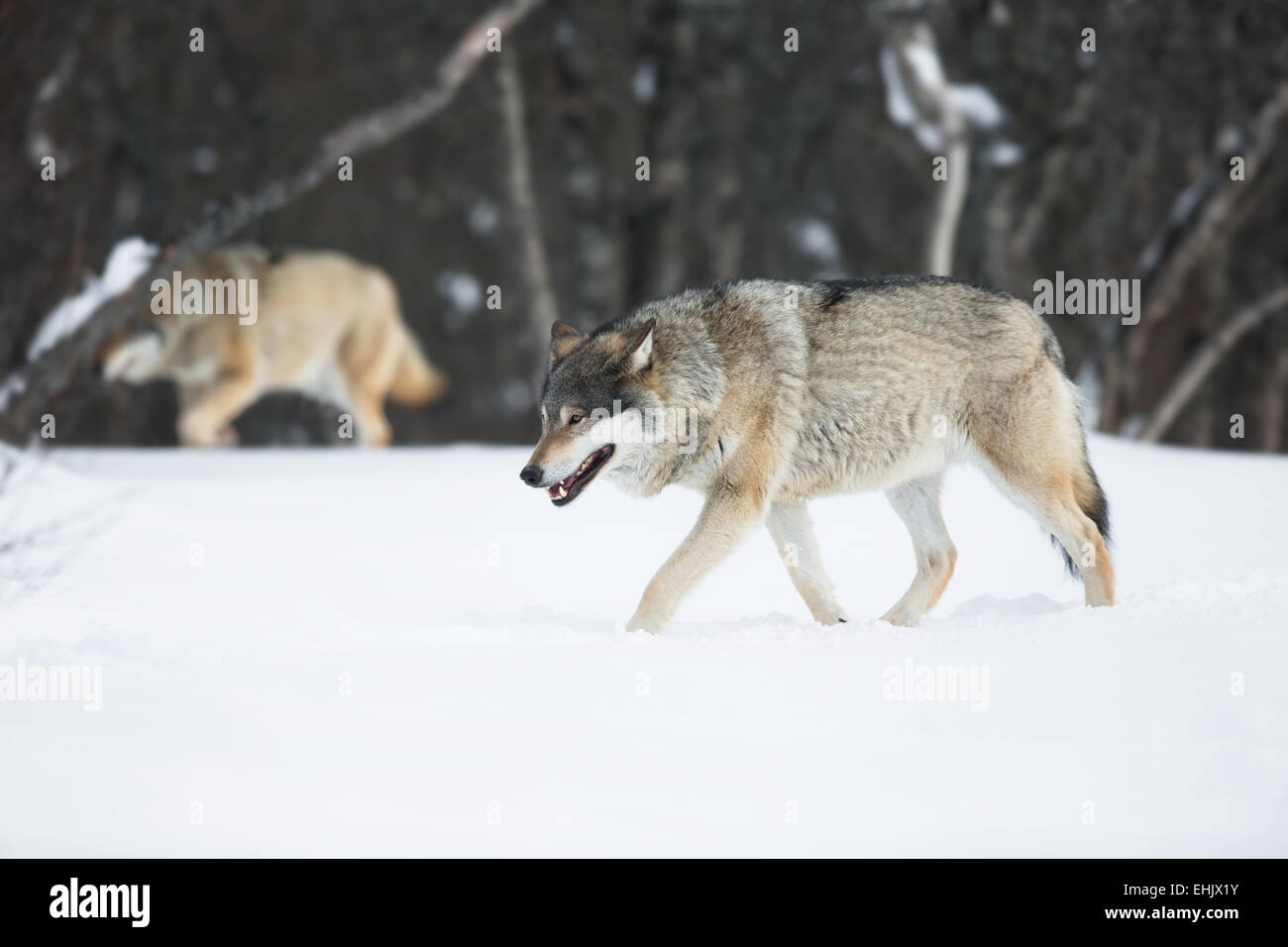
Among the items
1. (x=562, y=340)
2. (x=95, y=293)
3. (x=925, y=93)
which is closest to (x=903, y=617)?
(x=562, y=340)

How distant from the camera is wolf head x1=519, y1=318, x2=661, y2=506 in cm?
636

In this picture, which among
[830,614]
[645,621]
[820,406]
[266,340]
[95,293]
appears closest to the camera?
[645,621]

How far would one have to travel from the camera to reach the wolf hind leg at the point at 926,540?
711 centimetres

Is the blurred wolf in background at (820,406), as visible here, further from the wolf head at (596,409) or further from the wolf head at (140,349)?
the wolf head at (140,349)

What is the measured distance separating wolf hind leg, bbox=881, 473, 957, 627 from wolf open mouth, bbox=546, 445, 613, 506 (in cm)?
160

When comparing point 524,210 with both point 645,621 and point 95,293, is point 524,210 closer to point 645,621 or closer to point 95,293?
point 95,293

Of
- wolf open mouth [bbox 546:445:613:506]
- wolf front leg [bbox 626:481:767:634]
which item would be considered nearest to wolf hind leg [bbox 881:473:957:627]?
wolf front leg [bbox 626:481:767:634]

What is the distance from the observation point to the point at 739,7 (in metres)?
17.4

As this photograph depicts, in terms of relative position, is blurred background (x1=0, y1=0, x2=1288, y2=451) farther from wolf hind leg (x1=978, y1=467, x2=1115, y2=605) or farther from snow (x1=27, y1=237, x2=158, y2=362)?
wolf hind leg (x1=978, y1=467, x2=1115, y2=605)

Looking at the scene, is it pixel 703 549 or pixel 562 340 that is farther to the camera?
pixel 562 340

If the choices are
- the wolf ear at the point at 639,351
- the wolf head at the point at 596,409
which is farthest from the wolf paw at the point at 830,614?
the wolf ear at the point at 639,351

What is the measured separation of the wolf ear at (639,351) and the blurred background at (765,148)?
19.5 feet

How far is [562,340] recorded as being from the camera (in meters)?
7.12

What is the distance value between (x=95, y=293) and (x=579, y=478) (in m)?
4.66
